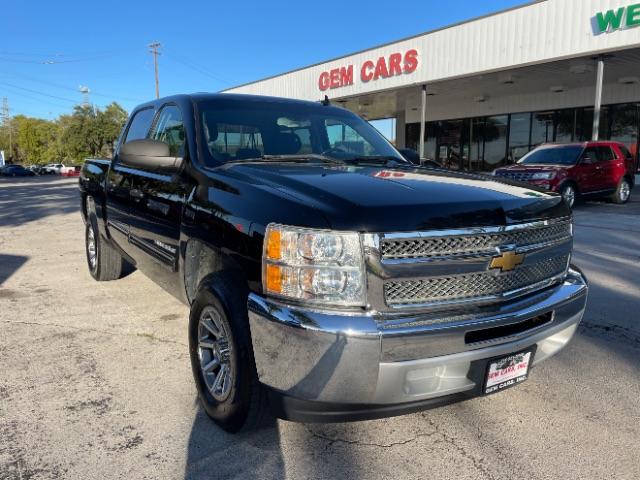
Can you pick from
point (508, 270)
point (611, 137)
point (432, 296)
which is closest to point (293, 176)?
point (432, 296)

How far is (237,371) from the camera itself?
234 centimetres

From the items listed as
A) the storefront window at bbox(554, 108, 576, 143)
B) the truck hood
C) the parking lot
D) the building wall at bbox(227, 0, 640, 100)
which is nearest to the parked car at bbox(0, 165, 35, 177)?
the building wall at bbox(227, 0, 640, 100)

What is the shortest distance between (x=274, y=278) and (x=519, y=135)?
75.9 ft

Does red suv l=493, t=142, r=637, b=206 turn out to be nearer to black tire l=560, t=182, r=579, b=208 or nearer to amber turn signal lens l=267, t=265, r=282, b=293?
black tire l=560, t=182, r=579, b=208

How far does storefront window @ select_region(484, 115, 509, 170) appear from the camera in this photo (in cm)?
2347

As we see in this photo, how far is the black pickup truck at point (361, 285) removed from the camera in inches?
79.5

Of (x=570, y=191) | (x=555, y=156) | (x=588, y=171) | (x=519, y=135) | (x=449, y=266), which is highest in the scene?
(x=519, y=135)

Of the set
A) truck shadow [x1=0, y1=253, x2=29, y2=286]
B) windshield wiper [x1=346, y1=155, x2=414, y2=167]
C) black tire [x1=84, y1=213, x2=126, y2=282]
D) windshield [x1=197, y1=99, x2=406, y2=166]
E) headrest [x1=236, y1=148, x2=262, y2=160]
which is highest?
windshield [x1=197, y1=99, x2=406, y2=166]

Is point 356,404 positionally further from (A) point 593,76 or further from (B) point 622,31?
(A) point 593,76

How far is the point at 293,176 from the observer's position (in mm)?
2609

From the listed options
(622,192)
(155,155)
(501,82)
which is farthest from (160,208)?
(501,82)

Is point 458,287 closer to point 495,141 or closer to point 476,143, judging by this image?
point 495,141

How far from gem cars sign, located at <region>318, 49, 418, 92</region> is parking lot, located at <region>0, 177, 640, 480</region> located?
1534 centimetres

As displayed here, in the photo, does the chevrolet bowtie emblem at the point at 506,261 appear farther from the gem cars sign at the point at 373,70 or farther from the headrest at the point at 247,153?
the gem cars sign at the point at 373,70
